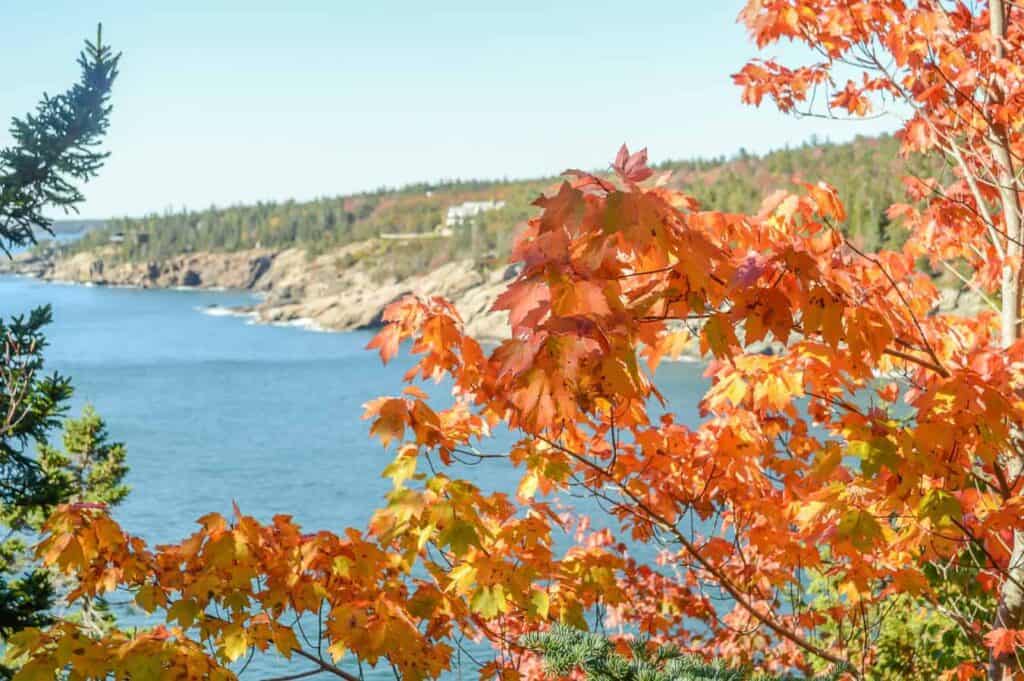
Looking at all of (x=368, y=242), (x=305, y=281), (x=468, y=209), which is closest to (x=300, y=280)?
(x=305, y=281)

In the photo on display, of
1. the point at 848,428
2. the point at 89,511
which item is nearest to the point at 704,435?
the point at 848,428

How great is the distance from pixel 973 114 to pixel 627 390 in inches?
165

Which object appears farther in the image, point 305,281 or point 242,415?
point 305,281

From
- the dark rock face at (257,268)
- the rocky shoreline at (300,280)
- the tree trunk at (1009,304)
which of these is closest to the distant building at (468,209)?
the rocky shoreline at (300,280)

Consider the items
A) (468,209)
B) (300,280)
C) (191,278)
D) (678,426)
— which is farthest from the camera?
(468,209)

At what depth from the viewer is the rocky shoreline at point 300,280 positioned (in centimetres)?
7856

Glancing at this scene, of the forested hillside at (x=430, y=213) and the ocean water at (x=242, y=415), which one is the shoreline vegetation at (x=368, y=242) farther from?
the ocean water at (x=242, y=415)

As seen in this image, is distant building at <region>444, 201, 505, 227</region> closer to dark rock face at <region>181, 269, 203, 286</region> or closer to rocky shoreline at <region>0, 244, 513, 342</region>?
rocky shoreline at <region>0, 244, 513, 342</region>

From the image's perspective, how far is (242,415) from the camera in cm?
4075

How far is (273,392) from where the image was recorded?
1837 inches

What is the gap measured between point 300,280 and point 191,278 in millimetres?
36724

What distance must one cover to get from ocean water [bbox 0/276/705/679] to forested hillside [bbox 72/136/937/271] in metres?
20.8

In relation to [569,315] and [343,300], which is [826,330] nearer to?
[569,315]

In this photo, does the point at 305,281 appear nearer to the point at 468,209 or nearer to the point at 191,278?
the point at 191,278
